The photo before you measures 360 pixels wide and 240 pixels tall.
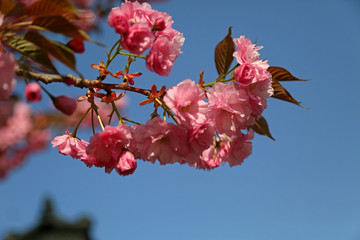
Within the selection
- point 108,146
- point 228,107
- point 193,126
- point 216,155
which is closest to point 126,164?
point 108,146

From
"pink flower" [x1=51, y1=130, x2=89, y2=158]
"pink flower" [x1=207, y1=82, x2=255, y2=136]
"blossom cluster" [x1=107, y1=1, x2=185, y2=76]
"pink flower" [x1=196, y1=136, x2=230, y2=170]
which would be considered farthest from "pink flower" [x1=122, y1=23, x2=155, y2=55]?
"pink flower" [x1=196, y1=136, x2=230, y2=170]

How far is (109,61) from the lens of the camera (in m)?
0.95

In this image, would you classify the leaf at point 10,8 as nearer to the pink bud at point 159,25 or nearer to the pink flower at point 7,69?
the pink flower at point 7,69

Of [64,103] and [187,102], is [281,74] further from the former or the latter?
[64,103]

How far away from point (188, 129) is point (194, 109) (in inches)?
2.5

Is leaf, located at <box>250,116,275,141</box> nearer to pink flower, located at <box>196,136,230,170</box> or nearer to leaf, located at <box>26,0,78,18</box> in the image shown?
pink flower, located at <box>196,136,230,170</box>

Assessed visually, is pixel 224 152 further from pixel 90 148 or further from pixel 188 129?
pixel 90 148

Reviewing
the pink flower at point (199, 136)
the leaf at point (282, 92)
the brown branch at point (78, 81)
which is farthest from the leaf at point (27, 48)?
the leaf at point (282, 92)

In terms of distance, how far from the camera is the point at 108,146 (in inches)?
39.7

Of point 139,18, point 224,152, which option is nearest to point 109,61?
point 139,18

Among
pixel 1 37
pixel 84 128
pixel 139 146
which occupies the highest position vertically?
pixel 84 128

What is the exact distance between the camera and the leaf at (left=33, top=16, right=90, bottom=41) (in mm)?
749

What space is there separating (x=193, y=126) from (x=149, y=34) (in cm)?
26

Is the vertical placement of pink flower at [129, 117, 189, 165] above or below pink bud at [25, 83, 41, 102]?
below
